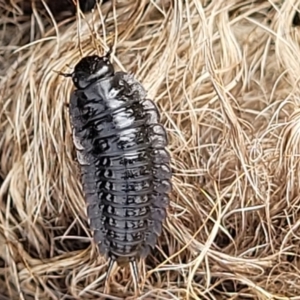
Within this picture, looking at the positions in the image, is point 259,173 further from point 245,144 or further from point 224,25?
point 224,25

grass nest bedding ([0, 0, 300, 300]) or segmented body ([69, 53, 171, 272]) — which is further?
grass nest bedding ([0, 0, 300, 300])

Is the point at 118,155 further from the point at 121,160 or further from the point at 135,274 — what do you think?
the point at 135,274

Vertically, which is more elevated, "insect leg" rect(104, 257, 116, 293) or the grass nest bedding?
the grass nest bedding

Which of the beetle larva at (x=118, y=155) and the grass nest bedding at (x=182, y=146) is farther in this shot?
the grass nest bedding at (x=182, y=146)

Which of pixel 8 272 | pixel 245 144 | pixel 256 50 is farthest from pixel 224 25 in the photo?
pixel 8 272

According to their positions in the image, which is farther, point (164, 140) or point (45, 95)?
point (45, 95)

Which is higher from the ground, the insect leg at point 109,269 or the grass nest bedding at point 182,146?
the grass nest bedding at point 182,146
